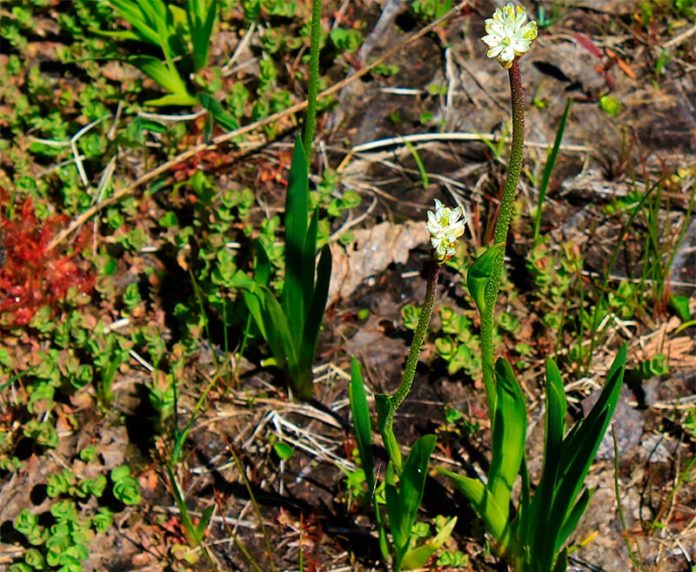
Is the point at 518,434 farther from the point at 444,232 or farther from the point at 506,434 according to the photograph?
the point at 444,232

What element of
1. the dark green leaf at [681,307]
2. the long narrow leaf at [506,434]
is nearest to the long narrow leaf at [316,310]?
the long narrow leaf at [506,434]

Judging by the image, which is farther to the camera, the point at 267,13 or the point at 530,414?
the point at 267,13

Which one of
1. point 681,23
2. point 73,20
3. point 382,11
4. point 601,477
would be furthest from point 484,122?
point 73,20

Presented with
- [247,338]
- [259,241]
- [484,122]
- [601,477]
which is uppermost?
[484,122]

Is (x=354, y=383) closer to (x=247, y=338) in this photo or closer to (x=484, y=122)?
(x=247, y=338)

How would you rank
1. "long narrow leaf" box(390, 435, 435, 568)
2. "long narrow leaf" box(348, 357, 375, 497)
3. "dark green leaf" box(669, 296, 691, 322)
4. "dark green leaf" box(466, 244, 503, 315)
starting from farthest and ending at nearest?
"dark green leaf" box(669, 296, 691, 322), "long narrow leaf" box(348, 357, 375, 497), "long narrow leaf" box(390, 435, 435, 568), "dark green leaf" box(466, 244, 503, 315)

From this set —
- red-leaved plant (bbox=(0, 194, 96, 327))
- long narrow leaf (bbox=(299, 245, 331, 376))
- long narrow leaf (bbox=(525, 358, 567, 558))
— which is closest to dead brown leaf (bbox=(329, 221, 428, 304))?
long narrow leaf (bbox=(299, 245, 331, 376))

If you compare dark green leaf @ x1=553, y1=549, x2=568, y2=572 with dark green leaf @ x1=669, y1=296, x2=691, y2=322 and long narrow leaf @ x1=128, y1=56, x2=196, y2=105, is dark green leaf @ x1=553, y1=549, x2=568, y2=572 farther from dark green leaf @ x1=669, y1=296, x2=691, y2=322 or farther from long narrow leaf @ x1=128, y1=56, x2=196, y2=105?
long narrow leaf @ x1=128, y1=56, x2=196, y2=105
